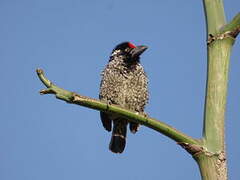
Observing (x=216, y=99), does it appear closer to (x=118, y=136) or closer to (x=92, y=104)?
(x=92, y=104)

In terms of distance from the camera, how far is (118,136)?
5422 mm

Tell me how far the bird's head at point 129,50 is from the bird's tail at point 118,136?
2.95 feet

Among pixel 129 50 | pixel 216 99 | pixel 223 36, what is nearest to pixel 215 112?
pixel 216 99

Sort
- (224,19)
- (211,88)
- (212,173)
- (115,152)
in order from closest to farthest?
(212,173) < (211,88) < (224,19) < (115,152)

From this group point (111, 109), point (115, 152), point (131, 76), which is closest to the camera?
point (111, 109)

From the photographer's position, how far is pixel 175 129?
5.10 feet

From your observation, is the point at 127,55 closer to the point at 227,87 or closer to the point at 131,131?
the point at 131,131

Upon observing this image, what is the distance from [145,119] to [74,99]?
333 millimetres

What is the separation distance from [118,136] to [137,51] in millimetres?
1251

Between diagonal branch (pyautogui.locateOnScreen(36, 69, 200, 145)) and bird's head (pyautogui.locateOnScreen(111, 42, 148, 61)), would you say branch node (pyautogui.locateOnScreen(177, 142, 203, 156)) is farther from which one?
bird's head (pyautogui.locateOnScreen(111, 42, 148, 61))

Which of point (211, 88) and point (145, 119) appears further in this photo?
point (145, 119)

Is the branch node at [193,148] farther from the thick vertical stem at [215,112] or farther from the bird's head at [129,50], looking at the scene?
the bird's head at [129,50]

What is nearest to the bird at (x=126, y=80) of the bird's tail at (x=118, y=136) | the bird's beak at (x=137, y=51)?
the bird's beak at (x=137, y=51)

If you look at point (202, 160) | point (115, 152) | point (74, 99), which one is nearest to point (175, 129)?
point (202, 160)
